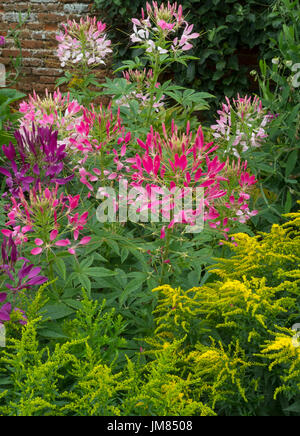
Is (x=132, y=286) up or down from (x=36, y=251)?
down

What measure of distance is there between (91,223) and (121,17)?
12.7ft

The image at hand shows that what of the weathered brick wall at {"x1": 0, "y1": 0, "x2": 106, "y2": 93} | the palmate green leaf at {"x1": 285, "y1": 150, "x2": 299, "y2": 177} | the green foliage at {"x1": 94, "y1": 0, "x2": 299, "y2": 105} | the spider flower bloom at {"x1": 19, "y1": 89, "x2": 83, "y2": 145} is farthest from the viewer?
the weathered brick wall at {"x1": 0, "y1": 0, "x2": 106, "y2": 93}

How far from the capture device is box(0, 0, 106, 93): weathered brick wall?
522 centimetres

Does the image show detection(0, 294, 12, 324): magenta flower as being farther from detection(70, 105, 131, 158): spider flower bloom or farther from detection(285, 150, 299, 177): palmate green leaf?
detection(285, 150, 299, 177): palmate green leaf

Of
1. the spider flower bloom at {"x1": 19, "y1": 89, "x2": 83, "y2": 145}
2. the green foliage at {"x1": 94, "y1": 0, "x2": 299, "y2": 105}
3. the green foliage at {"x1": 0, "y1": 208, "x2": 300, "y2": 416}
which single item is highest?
the green foliage at {"x1": 94, "y1": 0, "x2": 299, "y2": 105}

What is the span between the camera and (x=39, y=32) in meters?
5.38

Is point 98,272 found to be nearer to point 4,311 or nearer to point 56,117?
point 4,311

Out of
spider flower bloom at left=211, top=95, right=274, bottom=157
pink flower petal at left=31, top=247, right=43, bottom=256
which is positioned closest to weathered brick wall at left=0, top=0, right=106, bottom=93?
spider flower bloom at left=211, top=95, right=274, bottom=157

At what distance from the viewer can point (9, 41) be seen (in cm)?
559

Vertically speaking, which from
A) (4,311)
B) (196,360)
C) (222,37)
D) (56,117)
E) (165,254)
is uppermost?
(222,37)

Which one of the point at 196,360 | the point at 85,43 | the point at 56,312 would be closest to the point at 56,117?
the point at 85,43

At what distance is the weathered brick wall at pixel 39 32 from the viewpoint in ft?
17.1

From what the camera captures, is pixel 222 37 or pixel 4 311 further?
pixel 222 37
